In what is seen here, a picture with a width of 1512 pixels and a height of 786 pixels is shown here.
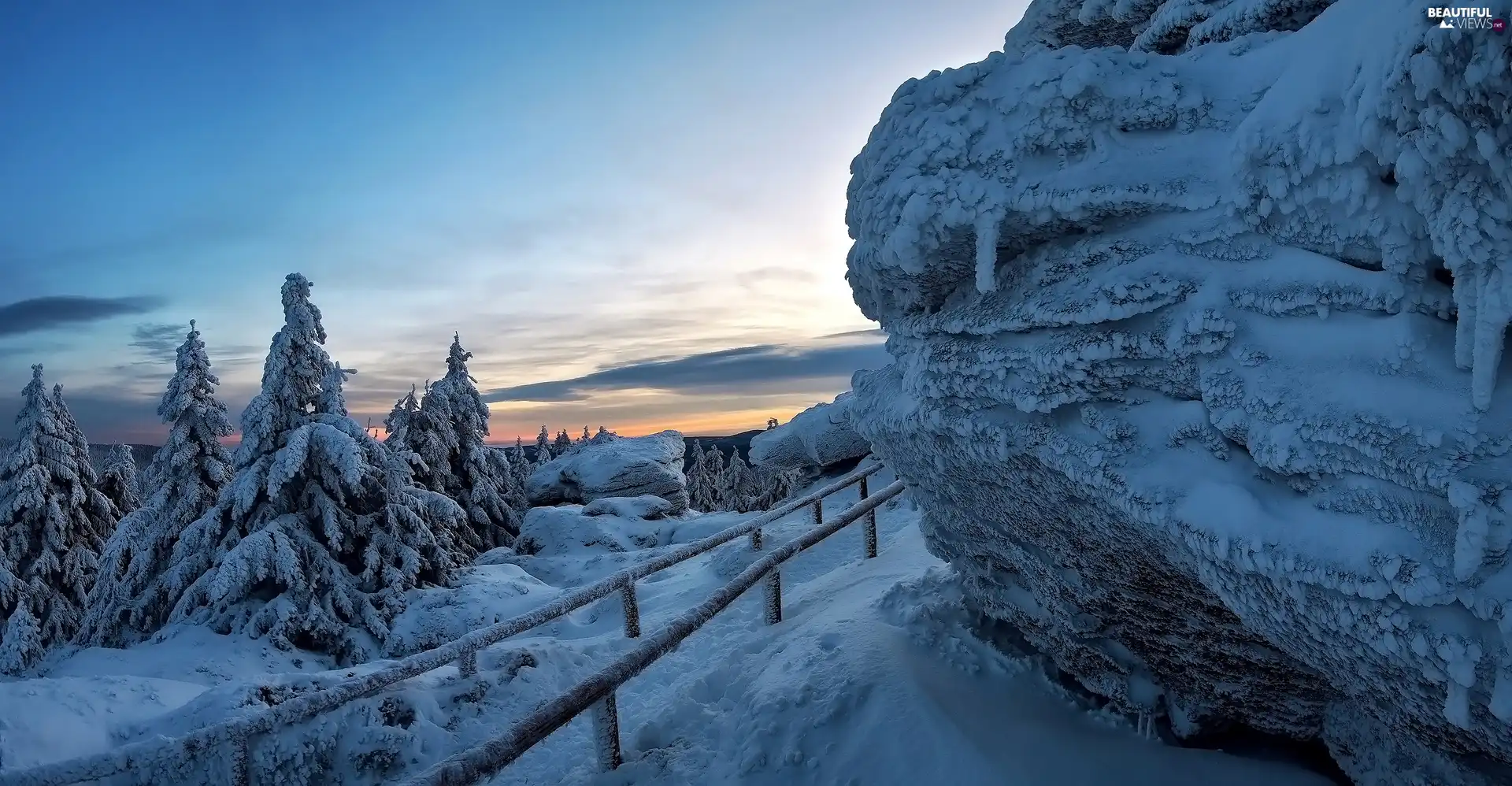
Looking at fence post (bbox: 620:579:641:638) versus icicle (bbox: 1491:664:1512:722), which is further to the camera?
fence post (bbox: 620:579:641:638)

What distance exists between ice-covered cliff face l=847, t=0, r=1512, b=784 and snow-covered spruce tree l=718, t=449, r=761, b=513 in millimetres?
54045

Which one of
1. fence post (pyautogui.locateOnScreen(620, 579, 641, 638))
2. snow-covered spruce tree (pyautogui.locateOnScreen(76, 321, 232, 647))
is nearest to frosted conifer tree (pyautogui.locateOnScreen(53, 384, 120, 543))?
snow-covered spruce tree (pyautogui.locateOnScreen(76, 321, 232, 647))

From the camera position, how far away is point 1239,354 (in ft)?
9.55

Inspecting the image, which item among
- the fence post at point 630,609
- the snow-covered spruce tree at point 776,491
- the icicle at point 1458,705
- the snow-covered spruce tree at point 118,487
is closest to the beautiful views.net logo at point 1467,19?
the icicle at point 1458,705

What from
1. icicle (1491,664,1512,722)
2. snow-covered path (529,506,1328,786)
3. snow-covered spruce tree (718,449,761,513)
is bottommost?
snow-covered spruce tree (718,449,761,513)

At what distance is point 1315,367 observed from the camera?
267 centimetres

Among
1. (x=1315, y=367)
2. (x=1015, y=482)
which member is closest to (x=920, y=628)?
(x=1015, y=482)

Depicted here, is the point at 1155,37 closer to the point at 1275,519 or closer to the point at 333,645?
the point at 1275,519

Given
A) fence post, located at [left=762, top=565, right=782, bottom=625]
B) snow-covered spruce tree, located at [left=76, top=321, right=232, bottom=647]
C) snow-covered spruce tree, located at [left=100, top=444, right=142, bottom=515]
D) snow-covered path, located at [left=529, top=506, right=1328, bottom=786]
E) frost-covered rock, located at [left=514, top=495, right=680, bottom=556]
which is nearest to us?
snow-covered path, located at [left=529, top=506, right=1328, bottom=786]

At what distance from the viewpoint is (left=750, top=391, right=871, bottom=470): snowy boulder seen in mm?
24984

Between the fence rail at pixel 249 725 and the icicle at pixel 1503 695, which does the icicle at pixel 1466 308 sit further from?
the fence rail at pixel 249 725

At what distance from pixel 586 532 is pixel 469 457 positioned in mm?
8077

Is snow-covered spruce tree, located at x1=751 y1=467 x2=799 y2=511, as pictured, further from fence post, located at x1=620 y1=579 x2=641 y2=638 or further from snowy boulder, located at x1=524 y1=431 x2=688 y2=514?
fence post, located at x1=620 y1=579 x2=641 y2=638

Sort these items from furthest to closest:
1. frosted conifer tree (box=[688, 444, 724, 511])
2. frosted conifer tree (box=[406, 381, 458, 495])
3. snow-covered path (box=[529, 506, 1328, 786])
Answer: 1. frosted conifer tree (box=[688, 444, 724, 511])
2. frosted conifer tree (box=[406, 381, 458, 495])
3. snow-covered path (box=[529, 506, 1328, 786])
